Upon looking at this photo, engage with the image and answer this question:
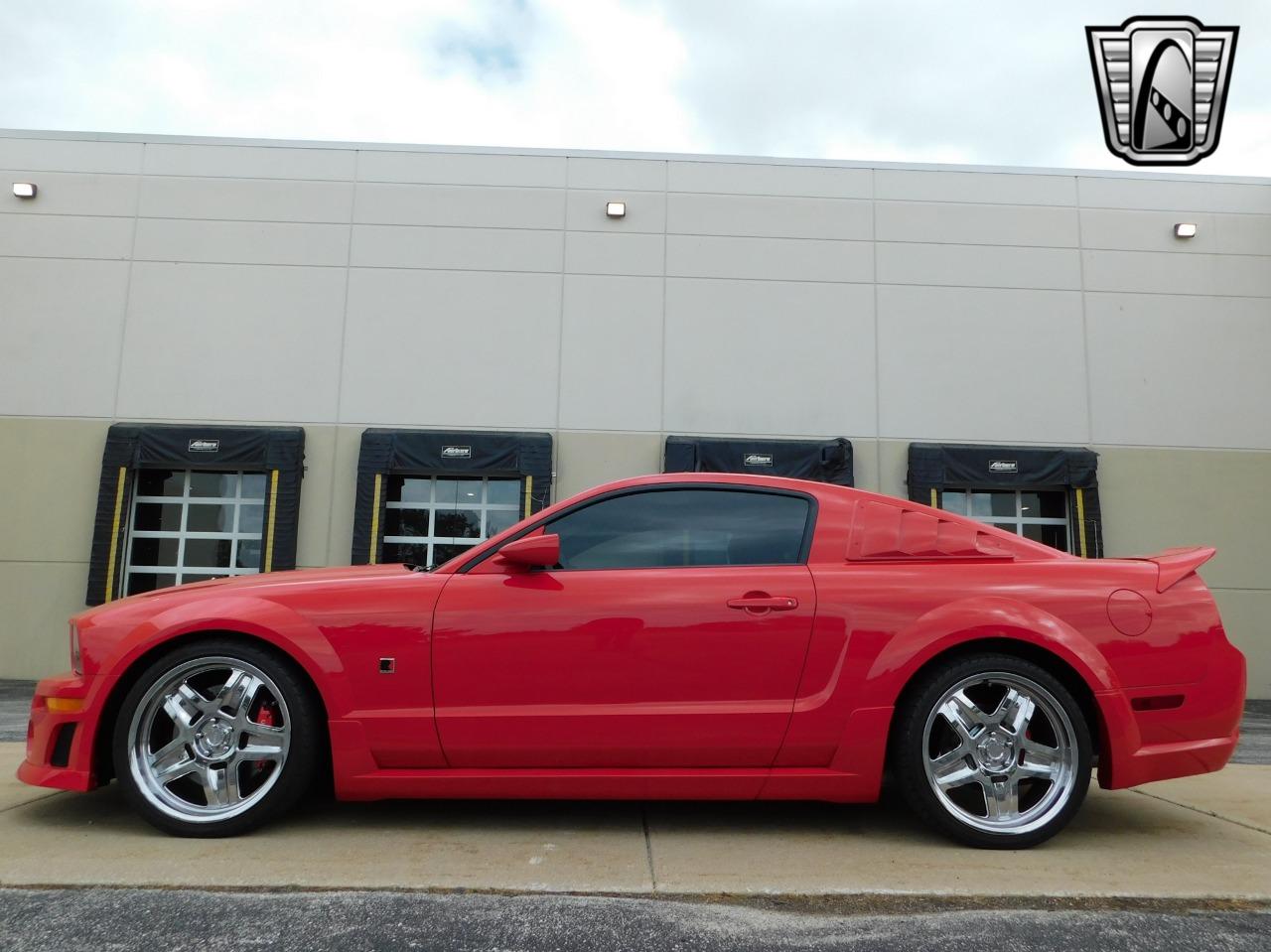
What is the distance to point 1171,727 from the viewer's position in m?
3.19

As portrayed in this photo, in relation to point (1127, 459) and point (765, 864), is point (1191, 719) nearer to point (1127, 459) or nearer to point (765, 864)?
point (765, 864)

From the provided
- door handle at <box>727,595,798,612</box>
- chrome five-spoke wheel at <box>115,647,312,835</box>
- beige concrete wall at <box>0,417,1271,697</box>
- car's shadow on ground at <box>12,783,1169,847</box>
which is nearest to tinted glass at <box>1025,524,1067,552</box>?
beige concrete wall at <box>0,417,1271,697</box>

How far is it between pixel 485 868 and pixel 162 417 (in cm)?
953

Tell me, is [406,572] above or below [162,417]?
below

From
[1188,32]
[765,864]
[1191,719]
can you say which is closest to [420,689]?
[765,864]

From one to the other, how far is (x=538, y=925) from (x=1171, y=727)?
232 cm

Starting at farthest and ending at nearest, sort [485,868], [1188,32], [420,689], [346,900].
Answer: [1188,32] → [420,689] → [485,868] → [346,900]

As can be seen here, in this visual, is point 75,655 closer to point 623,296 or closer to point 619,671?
point 619,671

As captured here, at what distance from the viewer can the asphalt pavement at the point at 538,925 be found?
220cm

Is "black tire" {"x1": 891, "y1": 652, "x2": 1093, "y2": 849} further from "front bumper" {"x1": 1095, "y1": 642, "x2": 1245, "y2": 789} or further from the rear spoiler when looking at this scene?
the rear spoiler

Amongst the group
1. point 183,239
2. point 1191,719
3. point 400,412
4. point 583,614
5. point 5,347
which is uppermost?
point 183,239

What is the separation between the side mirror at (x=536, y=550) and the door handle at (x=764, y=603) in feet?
2.13

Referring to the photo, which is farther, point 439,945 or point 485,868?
point 485,868

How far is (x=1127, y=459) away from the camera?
→ 10.9 m
